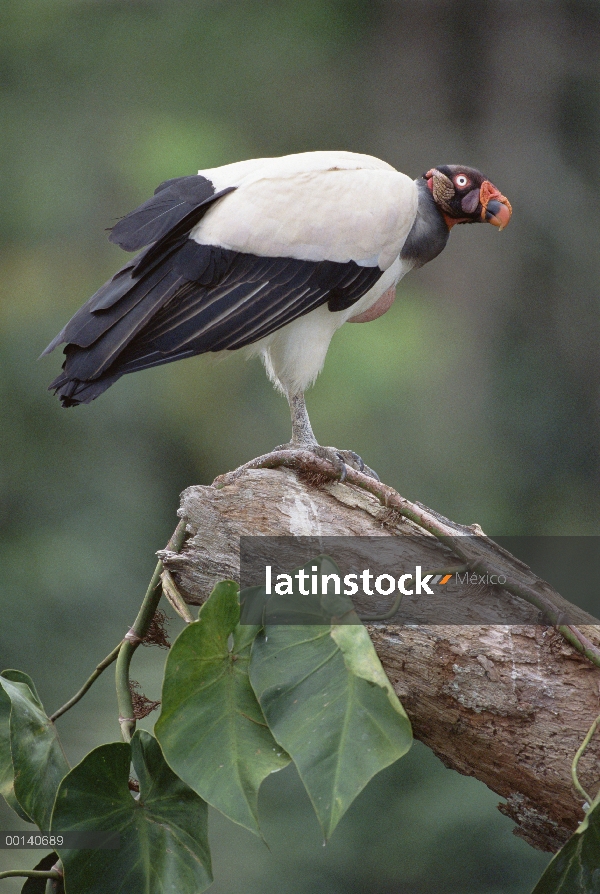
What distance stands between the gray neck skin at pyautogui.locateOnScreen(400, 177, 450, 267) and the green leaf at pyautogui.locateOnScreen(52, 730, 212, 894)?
1252 mm

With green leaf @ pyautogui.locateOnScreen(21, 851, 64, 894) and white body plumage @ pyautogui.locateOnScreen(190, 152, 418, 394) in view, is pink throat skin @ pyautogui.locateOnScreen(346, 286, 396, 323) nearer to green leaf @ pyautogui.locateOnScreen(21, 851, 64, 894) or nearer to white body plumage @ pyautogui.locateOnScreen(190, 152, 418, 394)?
white body plumage @ pyautogui.locateOnScreen(190, 152, 418, 394)

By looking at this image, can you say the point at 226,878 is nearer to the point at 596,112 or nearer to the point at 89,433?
the point at 89,433

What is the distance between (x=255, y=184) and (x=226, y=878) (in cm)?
245

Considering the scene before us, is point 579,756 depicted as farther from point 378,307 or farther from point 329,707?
point 378,307

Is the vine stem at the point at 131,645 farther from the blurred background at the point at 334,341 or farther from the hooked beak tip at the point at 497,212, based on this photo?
the blurred background at the point at 334,341

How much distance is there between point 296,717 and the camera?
1191 mm

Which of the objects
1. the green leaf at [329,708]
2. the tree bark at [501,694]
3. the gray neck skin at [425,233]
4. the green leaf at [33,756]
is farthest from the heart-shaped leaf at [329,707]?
the gray neck skin at [425,233]

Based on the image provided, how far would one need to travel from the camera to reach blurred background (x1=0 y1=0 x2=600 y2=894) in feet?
11.1

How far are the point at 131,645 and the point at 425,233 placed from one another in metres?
1.14

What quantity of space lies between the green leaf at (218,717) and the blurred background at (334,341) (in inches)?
83.7

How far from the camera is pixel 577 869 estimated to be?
1.17 metres

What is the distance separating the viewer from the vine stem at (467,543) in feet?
4.37

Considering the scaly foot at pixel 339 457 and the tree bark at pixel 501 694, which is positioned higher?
the scaly foot at pixel 339 457

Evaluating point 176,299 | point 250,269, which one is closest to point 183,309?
point 176,299
